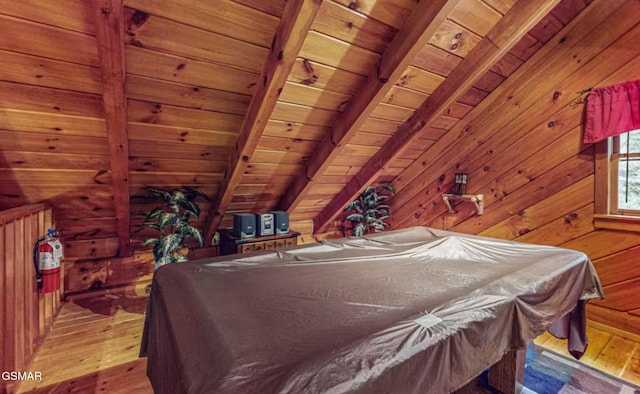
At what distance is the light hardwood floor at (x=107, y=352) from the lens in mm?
1659

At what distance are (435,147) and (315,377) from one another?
11.1 ft

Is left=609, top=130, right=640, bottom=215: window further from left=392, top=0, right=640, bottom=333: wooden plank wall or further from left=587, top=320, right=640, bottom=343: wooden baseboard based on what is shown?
left=587, top=320, right=640, bottom=343: wooden baseboard

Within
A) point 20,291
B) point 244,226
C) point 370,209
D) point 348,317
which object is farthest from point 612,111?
point 20,291

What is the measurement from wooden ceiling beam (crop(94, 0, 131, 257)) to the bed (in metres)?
0.94

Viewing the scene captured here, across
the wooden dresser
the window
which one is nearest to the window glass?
the window

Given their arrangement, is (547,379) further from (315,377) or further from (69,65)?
(69,65)

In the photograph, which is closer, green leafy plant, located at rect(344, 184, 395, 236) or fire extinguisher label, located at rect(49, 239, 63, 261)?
fire extinguisher label, located at rect(49, 239, 63, 261)

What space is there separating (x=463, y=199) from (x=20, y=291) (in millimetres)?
3878

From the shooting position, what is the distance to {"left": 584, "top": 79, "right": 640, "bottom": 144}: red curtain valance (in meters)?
2.18

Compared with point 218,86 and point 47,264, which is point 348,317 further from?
point 47,264

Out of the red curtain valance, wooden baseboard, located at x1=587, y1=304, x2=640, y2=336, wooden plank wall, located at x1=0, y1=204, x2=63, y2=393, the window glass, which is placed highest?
the red curtain valance

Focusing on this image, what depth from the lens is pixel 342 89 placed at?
2248 millimetres

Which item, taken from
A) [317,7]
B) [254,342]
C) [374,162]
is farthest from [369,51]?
[254,342]

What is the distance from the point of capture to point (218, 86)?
192cm
